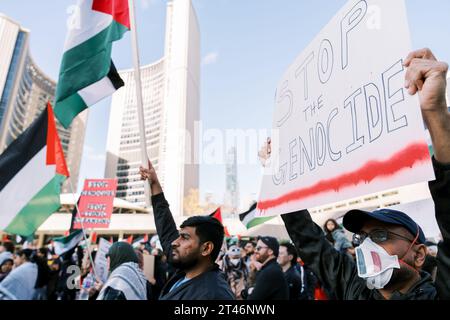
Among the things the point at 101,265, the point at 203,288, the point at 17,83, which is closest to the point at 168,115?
the point at 17,83

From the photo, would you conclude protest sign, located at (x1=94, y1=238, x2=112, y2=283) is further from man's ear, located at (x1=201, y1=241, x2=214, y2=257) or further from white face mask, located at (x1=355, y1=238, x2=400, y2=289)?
white face mask, located at (x1=355, y1=238, x2=400, y2=289)

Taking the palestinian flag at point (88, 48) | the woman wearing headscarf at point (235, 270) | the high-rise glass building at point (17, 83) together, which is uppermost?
the high-rise glass building at point (17, 83)

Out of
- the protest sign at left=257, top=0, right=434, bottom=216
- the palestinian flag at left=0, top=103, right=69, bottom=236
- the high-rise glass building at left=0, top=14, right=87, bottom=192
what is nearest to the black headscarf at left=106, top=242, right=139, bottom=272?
the palestinian flag at left=0, top=103, right=69, bottom=236

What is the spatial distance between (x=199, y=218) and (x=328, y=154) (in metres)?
1.12

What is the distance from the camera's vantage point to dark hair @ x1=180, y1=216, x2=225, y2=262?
6.98ft

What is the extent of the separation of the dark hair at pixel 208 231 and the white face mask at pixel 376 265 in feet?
3.41

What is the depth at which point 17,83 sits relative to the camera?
6456 cm

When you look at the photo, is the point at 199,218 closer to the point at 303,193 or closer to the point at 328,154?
the point at 303,193

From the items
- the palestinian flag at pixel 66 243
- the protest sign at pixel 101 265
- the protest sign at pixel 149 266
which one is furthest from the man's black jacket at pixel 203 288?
the palestinian flag at pixel 66 243

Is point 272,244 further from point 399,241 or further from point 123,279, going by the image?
point 399,241

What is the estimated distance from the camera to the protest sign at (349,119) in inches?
41.1

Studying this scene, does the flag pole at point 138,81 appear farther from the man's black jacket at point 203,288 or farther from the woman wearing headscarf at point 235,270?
the woman wearing headscarf at point 235,270

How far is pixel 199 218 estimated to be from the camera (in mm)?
2197

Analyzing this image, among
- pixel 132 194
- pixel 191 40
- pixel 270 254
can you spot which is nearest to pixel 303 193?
pixel 270 254
